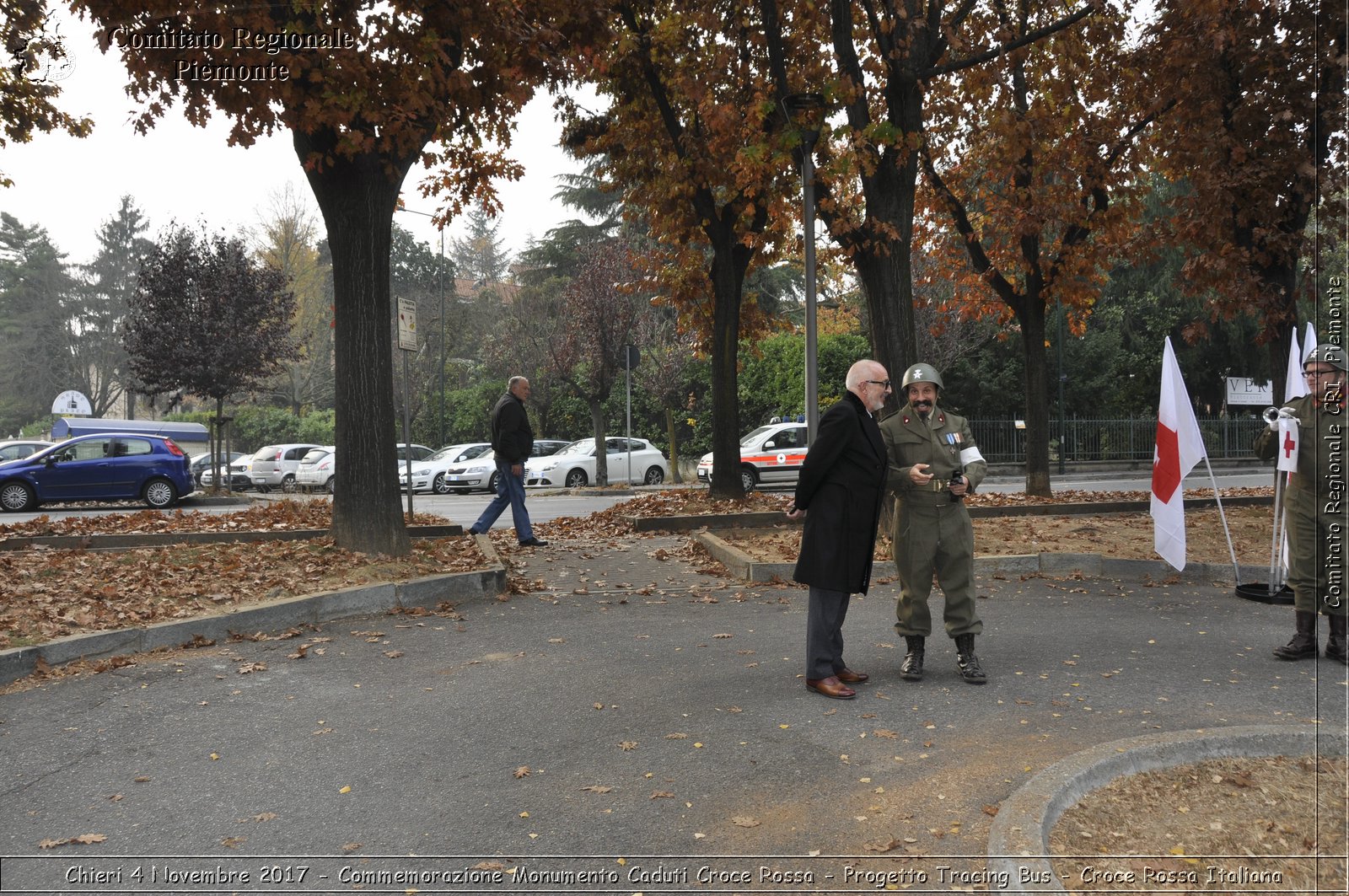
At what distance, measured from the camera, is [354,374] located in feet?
33.3

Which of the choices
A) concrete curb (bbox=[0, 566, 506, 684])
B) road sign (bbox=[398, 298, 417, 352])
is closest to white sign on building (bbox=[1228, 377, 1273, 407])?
road sign (bbox=[398, 298, 417, 352])

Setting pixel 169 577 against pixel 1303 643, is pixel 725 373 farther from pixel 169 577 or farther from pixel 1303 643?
pixel 1303 643

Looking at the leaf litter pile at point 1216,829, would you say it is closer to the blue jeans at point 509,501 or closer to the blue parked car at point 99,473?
the blue jeans at point 509,501

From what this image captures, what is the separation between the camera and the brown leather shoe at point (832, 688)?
5973 mm

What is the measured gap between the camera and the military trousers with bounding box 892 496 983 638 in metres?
6.41

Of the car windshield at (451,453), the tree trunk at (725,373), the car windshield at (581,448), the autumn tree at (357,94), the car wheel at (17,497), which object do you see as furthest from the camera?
the car windshield at (451,453)

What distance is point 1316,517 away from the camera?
6.79 meters

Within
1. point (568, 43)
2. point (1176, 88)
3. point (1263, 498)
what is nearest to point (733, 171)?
point (568, 43)

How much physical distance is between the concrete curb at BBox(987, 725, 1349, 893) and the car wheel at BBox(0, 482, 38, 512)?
23.1 metres

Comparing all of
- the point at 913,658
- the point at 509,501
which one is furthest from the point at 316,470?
the point at 913,658

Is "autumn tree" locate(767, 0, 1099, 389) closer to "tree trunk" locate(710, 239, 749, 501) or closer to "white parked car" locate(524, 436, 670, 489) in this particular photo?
"tree trunk" locate(710, 239, 749, 501)

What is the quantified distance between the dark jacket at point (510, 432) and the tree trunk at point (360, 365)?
293 centimetres

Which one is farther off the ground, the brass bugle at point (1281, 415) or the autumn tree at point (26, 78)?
the autumn tree at point (26, 78)

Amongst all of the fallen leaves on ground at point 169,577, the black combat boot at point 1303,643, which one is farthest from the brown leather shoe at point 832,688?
the fallen leaves on ground at point 169,577
